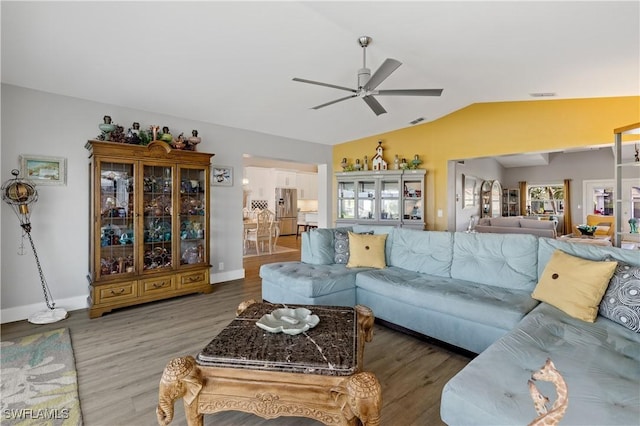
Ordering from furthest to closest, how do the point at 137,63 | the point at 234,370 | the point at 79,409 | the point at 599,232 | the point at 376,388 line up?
the point at 599,232
the point at 137,63
the point at 79,409
the point at 234,370
the point at 376,388

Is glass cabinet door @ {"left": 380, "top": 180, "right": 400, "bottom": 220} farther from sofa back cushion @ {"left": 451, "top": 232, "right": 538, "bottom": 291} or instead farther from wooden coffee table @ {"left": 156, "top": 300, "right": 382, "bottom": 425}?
wooden coffee table @ {"left": 156, "top": 300, "right": 382, "bottom": 425}

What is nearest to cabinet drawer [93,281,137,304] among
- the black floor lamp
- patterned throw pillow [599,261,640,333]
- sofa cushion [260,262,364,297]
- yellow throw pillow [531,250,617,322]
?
the black floor lamp

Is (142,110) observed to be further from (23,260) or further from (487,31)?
(487,31)

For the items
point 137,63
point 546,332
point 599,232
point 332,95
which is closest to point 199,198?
point 137,63

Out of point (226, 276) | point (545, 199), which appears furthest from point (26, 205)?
point (545, 199)

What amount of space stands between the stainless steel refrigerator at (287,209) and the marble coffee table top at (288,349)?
9.58m

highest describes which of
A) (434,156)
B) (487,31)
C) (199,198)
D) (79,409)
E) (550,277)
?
(487,31)

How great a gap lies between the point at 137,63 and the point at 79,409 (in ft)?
9.92

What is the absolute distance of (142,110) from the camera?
13.6 ft

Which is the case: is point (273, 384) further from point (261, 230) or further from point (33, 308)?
point (261, 230)

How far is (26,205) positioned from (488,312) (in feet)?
15.4

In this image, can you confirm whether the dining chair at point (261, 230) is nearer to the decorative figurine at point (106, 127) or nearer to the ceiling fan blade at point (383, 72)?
the decorative figurine at point (106, 127)

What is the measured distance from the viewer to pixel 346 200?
22.0 ft

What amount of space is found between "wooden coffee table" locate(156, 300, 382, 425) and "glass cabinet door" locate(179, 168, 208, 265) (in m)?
2.91
